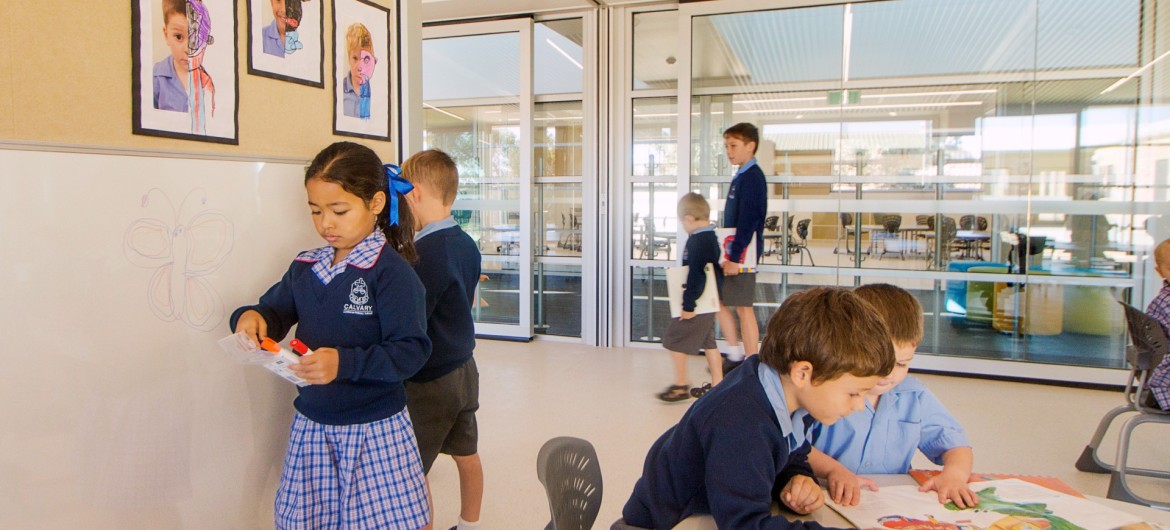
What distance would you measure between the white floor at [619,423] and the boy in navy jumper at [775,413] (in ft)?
5.48

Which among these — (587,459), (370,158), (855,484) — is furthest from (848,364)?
(370,158)

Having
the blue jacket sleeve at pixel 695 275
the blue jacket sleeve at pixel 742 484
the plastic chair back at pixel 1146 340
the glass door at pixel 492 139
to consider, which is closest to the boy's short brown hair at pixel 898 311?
the blue jacket sleeve at pixel 742 484

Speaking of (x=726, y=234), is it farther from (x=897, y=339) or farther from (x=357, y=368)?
(x=357, y=368)

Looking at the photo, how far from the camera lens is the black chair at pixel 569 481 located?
1.41 m

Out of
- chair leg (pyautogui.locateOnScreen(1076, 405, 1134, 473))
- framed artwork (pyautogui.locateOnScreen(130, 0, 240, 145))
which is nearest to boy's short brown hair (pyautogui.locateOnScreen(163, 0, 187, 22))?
framed artwork (pyautogui.locateOnScreen(130, 0, 240, 145))

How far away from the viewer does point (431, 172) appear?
A: 2326mm

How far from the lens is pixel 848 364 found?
1.34 meters

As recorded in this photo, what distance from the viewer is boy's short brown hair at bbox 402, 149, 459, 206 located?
2.32 meters

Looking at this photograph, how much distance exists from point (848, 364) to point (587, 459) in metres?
0.60

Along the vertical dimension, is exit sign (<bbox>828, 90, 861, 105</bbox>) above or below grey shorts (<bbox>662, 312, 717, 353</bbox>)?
above

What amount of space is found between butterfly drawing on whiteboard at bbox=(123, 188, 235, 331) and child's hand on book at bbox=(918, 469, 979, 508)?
1633 millimetres

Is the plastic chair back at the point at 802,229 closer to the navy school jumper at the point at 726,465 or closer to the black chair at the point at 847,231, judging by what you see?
the black chair at the point at 847,231

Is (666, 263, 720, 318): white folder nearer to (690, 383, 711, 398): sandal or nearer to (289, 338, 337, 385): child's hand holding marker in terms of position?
(690, 383, 711, 398): sandal

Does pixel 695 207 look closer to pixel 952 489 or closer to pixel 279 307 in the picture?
pixel 279 307
